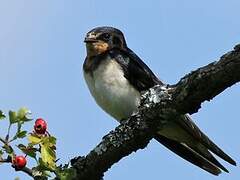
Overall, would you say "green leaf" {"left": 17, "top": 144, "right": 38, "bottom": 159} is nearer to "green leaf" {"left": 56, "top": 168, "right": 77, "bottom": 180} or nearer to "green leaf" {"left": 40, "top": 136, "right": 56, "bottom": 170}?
"green leaf" {"left": 40, "top": 136, "right": 56, "bottom": 170}

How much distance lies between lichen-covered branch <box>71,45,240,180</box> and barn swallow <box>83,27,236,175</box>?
1598 millimetres

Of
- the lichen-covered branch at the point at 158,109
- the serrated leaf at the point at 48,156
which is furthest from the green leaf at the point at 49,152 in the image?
the lichen-covered branch at the point at 158,109

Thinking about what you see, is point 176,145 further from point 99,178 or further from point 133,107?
point 99,178

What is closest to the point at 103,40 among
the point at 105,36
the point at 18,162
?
the point at 105,36

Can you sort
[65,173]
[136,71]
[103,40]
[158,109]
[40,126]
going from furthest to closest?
1. [103,40]
2. [136,71]
3. [158,109]
4. [40,126]
5. [65,173]

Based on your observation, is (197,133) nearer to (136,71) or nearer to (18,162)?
(136,71)

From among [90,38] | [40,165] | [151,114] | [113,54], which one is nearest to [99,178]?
[151,114]

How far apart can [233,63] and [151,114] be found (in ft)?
2.23

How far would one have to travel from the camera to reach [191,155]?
6156 mm

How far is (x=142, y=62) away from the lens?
6.66m

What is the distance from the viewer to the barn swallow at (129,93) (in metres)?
6.07

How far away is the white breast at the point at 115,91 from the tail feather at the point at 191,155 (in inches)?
16.3

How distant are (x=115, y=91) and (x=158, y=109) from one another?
2.26 meters

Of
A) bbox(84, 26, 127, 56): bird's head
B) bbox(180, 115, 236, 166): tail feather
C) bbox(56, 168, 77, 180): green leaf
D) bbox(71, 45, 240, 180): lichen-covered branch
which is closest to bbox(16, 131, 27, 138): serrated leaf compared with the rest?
bbox(56, 168, 77, 180): green leaf
